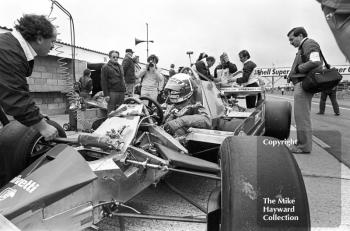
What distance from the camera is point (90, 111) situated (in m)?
8.34

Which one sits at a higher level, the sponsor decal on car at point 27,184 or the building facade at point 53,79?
the building facade at point 53,79

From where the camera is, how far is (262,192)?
1971 mm

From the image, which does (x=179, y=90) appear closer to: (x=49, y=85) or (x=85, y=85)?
(x=85, y=85)

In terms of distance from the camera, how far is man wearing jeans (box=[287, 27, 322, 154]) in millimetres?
5195

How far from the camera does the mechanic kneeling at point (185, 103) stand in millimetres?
3718

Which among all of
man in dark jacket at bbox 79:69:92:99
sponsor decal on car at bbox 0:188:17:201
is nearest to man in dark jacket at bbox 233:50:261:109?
man in dark jacket at bbox 79:69:92:99

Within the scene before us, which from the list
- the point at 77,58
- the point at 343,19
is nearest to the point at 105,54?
the point at 77,58

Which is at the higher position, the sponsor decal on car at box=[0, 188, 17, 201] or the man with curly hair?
the man with curly hair

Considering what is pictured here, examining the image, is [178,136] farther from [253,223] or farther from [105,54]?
[105,54]

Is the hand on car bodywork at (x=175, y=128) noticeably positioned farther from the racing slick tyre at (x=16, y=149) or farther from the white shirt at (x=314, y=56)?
the white shirt at (x=314, y=56)

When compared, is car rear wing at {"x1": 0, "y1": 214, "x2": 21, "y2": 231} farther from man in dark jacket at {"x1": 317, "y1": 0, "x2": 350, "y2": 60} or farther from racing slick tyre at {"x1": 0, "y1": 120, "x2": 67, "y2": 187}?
man in dark jacket at {"x1": 317, "y1": 0, "x2": 350, "y2": 60}

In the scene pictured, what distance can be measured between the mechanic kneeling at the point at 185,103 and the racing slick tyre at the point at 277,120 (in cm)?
64

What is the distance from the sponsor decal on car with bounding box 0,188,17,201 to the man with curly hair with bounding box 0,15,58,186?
1.93 ft

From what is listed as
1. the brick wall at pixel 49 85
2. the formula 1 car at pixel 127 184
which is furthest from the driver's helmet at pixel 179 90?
the brick wall at pixel 49 85
